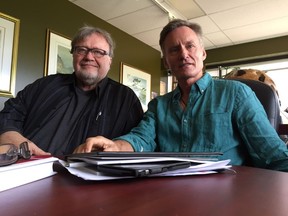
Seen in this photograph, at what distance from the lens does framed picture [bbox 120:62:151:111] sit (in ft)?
11.7

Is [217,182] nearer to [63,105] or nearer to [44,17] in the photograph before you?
[63,105]

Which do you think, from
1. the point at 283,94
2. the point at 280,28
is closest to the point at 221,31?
the point at 280,28

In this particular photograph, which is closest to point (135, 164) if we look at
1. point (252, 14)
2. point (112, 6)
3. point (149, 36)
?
point (112, 6)

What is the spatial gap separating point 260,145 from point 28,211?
761 millimetres

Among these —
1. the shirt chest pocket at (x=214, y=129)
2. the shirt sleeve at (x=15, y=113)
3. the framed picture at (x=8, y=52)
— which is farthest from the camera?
the framed picture at (x=8, y=52)

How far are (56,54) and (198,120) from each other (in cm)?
204

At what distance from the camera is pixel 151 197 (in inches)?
14.9

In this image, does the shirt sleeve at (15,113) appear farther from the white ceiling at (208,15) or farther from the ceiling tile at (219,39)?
the ceiling tile at (219,39)

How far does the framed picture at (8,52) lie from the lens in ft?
7.15

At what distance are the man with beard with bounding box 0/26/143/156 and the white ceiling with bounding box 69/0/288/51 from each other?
1.59 meters

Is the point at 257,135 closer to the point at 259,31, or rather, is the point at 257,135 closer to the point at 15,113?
the point at 15,113

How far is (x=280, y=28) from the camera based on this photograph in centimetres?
341

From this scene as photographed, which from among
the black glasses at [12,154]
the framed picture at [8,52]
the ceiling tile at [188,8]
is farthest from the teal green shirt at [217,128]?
the ceiling tile at [188,8]

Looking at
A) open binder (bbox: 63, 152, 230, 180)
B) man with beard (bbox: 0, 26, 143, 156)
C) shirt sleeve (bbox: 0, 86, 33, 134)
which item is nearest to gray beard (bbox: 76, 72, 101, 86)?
man with beard (bbox: 0, 26, 143, 156)
